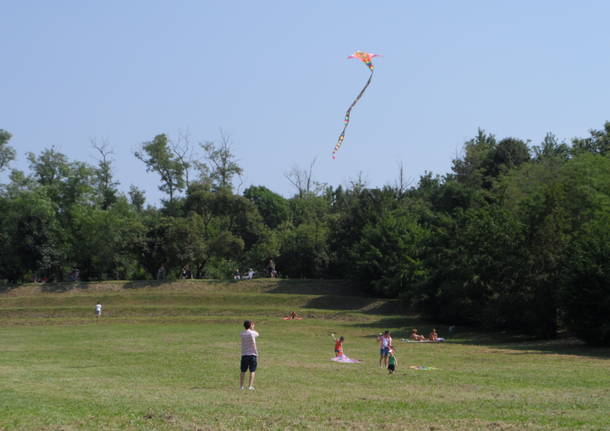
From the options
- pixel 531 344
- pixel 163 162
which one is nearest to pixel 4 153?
pixel 163 162

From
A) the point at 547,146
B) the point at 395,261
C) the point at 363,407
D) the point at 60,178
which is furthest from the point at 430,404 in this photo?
the point at 547,146

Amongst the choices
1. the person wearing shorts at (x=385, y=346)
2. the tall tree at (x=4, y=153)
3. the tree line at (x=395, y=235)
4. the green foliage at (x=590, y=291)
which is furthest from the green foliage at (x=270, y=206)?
the person wearing shorts at (x=385, y=346)

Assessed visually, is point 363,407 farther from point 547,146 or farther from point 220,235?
point 547,146

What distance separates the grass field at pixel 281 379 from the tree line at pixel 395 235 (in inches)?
109

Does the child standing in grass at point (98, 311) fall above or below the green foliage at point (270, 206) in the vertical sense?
below

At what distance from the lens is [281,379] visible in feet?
68.8

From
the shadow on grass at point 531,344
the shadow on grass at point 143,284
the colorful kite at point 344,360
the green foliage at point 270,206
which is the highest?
the green foliage at point 270,206

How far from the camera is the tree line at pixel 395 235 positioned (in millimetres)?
41406

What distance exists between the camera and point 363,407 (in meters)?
15.0

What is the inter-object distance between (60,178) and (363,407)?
7321cm

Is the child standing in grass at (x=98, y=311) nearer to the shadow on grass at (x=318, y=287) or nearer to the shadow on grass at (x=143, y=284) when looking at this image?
the shadow on grass at (x=143, y=284)

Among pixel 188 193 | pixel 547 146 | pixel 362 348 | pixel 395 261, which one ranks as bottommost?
pixel 362 348

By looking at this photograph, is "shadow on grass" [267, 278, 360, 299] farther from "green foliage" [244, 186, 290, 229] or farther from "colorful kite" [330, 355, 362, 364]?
"green foliage" [244, 186, 290, 229]

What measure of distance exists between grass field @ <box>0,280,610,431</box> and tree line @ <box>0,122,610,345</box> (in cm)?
277
